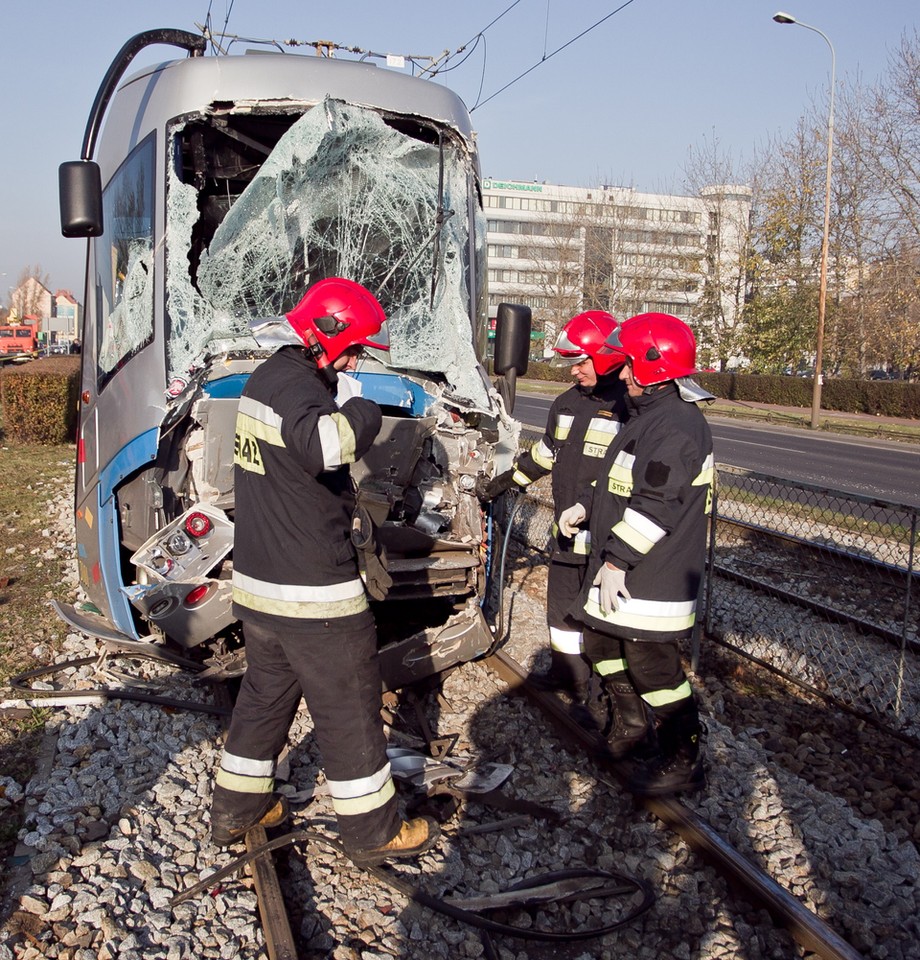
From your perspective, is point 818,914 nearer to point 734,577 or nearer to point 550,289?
point 734,577

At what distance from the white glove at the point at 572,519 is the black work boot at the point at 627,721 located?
34.0 inches

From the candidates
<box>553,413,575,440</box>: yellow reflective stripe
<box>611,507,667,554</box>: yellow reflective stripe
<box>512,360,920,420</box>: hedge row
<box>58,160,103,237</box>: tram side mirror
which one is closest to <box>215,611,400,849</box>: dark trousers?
<box>611,507,667,554</box>: yellow reflective stripe

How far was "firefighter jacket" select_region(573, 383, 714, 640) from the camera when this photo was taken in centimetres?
409

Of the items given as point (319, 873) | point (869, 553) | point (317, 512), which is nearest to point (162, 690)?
point (319, 873)

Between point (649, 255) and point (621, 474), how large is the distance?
120 feet

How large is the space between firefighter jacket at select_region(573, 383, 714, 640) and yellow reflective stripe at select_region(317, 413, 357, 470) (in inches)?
54.5

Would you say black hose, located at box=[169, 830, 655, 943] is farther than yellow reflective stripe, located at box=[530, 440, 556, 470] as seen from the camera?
No

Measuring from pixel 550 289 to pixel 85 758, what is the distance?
42.0 meters

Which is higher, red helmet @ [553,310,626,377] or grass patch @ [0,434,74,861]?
red helmet @ [553,310,626,377]

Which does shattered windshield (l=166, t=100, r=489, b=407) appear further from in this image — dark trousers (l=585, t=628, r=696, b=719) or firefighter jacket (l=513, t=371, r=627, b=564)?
dark trousers (l=585, t=628, r=696, b=719)

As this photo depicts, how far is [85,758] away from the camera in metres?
4.58

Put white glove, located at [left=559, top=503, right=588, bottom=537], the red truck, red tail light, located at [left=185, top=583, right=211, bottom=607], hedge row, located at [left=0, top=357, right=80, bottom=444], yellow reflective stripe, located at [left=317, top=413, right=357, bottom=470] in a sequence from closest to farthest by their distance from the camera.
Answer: yellow reflective stripe, located at [left=317, top=413, right=357, bottom=470], red tail light, located at [left=185, top=583, right=211, bottom=607], white glove, located at [left=559, top=503, right=588, bottom=537], hedge row, located at [left=0, top=357, right=80, bottom=444], the red truck

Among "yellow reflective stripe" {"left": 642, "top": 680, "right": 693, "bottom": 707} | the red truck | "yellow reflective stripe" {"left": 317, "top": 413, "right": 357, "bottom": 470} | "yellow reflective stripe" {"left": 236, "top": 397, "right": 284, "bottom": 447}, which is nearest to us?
"yellow reflective stripe" {"left": 317, "top": 413, "right": 357, "bottom": 470}

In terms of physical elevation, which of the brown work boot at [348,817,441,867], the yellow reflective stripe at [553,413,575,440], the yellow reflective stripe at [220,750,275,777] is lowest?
the brown work boot at [348,817,441,867]
